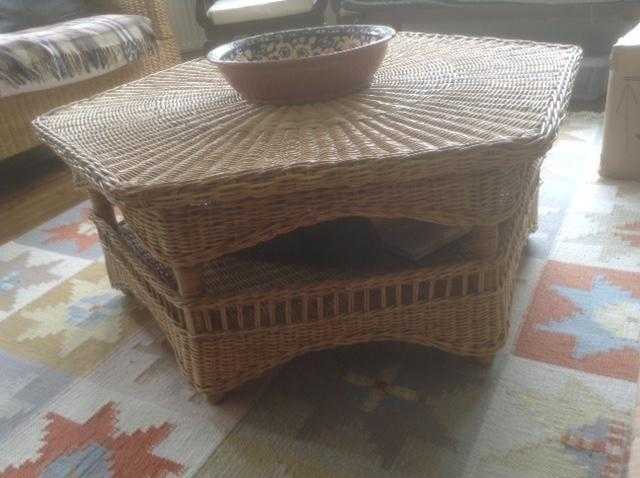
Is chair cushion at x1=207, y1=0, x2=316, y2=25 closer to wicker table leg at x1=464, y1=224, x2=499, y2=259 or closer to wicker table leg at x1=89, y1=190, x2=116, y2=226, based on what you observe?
wicker table leg at x1=89, y1=190, x2=116, y2=226

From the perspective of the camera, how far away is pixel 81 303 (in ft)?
4.01

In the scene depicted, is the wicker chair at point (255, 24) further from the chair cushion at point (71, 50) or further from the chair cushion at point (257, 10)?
the chair cushion at point (71, 50)

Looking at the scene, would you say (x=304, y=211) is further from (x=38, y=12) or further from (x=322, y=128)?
(x=38, y=12)

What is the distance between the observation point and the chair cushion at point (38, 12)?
7.18 feet

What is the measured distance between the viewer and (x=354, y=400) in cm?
89

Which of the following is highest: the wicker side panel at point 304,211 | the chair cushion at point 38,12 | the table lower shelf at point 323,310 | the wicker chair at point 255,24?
the chair cushion at point 38,12

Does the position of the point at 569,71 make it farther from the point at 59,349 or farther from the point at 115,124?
the point at 59,349

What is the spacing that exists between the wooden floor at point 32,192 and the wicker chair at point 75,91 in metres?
0.13

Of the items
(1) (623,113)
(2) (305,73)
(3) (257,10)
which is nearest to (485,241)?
(2) (305,73)

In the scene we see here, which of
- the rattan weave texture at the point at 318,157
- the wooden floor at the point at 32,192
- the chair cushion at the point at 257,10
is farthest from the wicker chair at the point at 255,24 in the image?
the rattan weave texture at the point at 318,157

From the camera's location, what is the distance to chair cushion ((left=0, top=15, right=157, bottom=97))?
1714 millimetres

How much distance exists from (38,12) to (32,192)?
0.80 metres

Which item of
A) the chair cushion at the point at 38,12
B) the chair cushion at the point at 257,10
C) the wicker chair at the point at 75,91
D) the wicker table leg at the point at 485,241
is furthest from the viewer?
the chair cushion at the point at 257,10

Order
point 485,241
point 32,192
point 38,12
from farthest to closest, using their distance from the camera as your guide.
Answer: point 38,12 → point 32,192 → point 485,241
